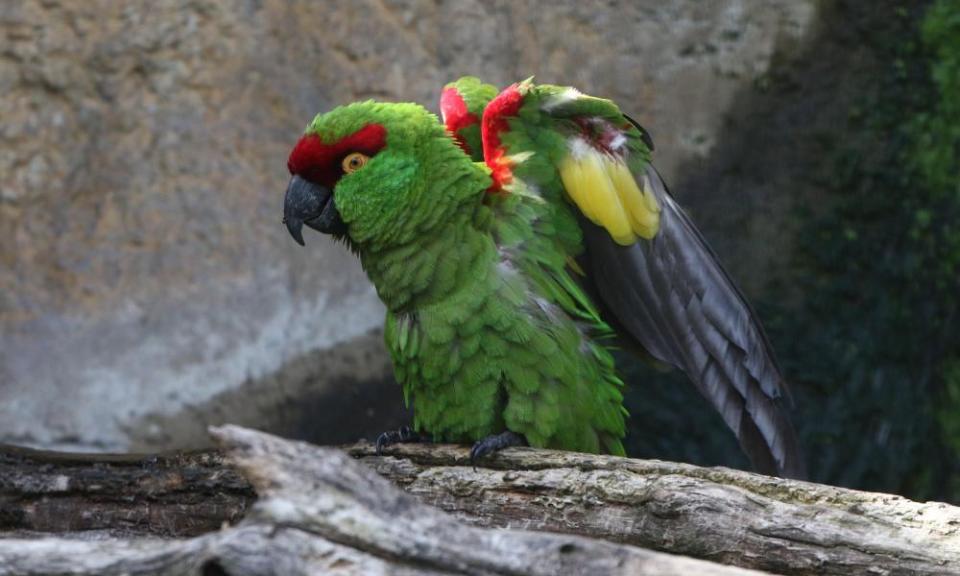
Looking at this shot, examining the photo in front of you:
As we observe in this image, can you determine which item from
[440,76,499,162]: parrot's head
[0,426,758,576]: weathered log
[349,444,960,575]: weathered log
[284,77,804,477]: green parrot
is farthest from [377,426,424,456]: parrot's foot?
[0,426,758,576]: weathered log

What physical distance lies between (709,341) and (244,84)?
217 centimetres

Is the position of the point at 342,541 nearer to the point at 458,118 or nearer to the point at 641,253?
the point at 641,253

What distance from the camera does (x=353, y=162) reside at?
9.21 feet

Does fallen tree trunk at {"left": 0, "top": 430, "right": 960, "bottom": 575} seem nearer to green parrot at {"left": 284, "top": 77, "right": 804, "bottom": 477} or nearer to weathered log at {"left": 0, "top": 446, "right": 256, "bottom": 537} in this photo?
weathered log at {"left": 0, "top": 446, "right": 256, "bottom": 537}

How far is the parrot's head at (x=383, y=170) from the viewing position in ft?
9.12

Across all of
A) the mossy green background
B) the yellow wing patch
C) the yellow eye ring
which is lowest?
the mossy green background

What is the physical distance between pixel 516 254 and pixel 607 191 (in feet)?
0.86

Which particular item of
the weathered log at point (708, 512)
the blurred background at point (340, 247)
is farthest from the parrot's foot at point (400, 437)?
the blurred background at point (340, 247)

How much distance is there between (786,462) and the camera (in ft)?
10.2

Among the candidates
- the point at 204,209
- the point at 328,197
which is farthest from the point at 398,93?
the point at 328,197

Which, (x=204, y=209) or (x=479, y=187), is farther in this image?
(x=204, y=209)

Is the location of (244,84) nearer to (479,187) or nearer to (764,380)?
(479,187)

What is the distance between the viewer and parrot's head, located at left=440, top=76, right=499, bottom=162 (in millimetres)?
3131

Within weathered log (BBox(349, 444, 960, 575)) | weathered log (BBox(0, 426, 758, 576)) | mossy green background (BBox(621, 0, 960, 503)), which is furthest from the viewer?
mossy green background (BBox(621, 0, 960, 503))
